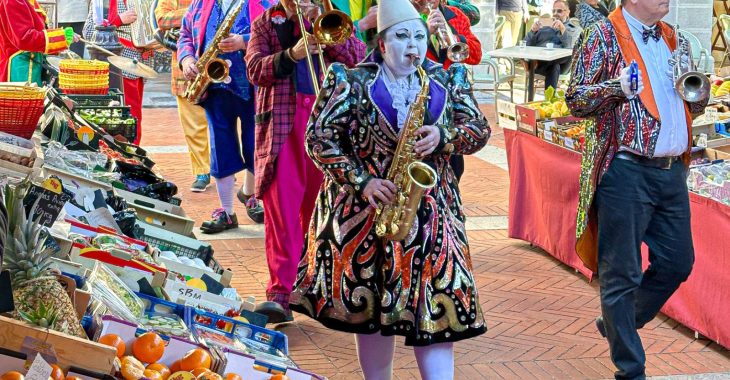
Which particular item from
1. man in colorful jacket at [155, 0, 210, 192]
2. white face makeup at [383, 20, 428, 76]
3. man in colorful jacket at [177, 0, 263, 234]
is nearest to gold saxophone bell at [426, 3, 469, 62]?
man in colorful jacket at [177, 0, 263, 234]

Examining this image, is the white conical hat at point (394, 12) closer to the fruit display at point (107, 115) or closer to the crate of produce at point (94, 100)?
the fruit display at point (107, 115)

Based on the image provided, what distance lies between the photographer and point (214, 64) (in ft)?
26.1

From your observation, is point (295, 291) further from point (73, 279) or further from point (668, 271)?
point (668, 271)

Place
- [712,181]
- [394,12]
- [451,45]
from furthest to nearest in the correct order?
1. [451,45]
2. [712,181]
3. [394,12]

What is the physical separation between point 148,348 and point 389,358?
4.53 ft

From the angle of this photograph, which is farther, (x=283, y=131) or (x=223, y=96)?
(x=223, y=96)

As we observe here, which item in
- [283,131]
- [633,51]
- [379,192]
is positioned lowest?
[283,131]

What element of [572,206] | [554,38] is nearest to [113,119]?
[572,206]

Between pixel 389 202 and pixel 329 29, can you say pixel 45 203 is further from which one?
pixel 329 29

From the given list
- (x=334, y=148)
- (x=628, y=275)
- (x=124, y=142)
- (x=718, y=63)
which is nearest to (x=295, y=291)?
(x=334, y=148)

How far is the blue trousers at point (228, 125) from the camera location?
8.41 m

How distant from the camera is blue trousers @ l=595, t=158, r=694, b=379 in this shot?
17.6 ft

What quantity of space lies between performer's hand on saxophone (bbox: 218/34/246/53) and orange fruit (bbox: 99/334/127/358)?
13.1 ft

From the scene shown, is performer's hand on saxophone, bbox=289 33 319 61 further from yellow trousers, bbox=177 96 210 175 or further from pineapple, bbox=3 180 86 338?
yellow trousers, bbox=177 96 210 175
